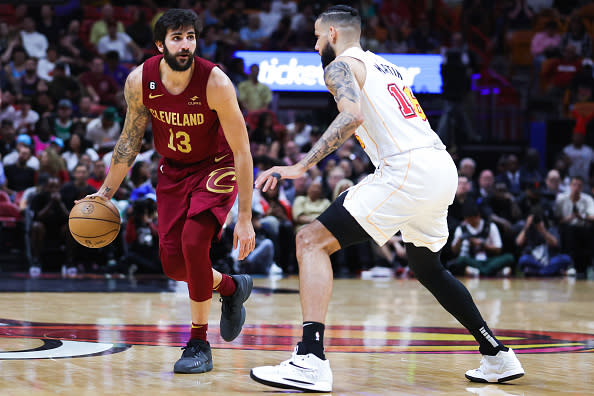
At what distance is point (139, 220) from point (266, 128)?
135 inches

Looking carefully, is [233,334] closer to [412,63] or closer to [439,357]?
[439,357]

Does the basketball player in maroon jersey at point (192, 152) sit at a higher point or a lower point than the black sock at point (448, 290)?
higher

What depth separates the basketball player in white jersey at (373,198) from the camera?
381cm

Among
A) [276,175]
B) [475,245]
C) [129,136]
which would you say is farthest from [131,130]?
[475,245]

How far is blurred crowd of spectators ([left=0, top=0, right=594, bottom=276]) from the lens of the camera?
11.2m

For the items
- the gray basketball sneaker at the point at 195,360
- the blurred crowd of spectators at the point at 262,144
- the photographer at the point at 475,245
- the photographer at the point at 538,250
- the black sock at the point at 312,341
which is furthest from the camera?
the photographer at the point at 538,250

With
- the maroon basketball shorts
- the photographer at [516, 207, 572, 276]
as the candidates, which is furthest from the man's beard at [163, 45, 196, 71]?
the photographer at [516, 207, 572, 276]

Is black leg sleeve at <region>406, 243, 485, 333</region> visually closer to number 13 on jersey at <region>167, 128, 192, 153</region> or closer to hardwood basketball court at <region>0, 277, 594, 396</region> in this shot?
hardwood basketball court at <region>0, 277, 594, 396</region>

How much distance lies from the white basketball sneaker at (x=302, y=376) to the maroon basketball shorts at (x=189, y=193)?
992mm

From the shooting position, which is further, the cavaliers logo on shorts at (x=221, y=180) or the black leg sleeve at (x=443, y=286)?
the cavaliers logo on shorts at (x=221, y=180)

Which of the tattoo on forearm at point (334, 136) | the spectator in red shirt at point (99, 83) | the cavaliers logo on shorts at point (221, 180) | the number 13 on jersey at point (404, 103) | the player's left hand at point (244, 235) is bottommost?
the player's left hand at point (244, 235)

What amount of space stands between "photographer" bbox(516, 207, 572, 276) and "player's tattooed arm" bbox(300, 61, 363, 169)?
29.2ft

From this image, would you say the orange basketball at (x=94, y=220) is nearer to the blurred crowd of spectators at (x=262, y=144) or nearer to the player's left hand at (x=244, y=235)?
the player's left hand at (x=244, y=235)

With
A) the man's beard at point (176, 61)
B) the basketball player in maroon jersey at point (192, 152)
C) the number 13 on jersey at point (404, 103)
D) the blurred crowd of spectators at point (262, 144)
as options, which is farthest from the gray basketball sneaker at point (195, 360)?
the blurred crowd of spectators at point (262, 144)
